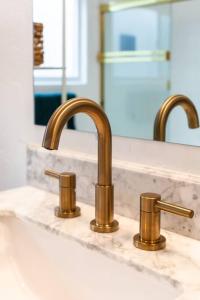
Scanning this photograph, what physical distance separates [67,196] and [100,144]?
162 millimetres

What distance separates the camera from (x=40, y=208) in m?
0.87

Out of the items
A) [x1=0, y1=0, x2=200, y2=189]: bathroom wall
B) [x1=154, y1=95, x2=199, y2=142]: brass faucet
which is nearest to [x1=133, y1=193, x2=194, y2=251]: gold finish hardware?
[x1=154, y1=95, x2=199, y2=142]: brass faucet

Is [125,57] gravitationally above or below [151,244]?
above

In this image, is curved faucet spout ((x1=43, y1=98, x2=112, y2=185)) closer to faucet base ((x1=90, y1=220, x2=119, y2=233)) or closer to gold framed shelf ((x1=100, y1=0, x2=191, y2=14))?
faucet base ((x1=90, y1=220, x2=119, y2=233))

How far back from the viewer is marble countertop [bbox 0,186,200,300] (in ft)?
1.89

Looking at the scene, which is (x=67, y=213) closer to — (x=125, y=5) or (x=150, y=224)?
(x=150, y=224)

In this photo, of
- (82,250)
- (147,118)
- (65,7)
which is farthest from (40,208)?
(65,7)

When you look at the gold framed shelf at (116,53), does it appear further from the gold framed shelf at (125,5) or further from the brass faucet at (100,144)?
the brass faucet at (100,144)

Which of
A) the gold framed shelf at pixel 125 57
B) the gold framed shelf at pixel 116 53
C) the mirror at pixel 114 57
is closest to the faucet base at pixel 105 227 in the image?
the mirror at pixel 114 57

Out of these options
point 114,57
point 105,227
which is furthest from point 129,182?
point 114,57

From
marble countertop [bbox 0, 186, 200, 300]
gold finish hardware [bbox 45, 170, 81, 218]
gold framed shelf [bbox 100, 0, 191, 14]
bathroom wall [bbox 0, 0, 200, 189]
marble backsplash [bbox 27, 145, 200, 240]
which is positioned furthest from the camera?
bathroom wall [bbox 0, 0, 200, 189]

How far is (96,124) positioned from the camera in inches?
27.9

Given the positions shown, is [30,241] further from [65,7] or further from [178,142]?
[65,7]

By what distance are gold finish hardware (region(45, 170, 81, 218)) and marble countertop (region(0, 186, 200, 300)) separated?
15 mm
